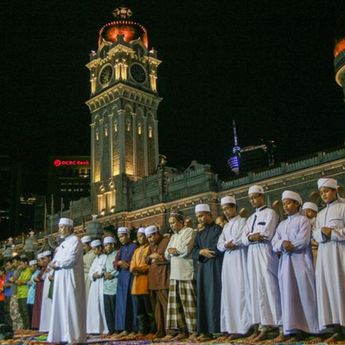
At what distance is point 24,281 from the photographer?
11422mm

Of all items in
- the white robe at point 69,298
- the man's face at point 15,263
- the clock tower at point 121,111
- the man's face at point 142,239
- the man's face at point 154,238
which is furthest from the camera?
the clock tower at point 121,111

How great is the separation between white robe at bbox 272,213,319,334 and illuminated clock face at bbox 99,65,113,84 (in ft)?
125

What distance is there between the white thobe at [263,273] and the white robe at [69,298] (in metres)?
2.41

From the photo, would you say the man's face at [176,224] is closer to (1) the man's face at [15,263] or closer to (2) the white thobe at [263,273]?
(2) the white thobe at [263,273]

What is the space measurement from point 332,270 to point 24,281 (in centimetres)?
806

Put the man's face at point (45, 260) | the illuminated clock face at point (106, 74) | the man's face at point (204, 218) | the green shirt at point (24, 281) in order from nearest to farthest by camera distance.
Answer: the man's face at point (204, 218)
the man's face at point (45, 260)
the green shirt at point (24, 281)
the illuminated clock face at point (106, 74)

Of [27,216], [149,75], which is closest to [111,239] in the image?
[149,75]

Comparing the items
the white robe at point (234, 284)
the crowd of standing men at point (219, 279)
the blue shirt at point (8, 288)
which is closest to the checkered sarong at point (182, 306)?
the crowd of standing men at point (219, 279)

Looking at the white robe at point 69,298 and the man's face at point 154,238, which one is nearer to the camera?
the white robe at point 69,298

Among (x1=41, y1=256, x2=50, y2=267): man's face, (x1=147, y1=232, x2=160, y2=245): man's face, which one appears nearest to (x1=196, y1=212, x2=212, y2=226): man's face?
(x1=147, y1=232, x2=160, y2=245): man's face

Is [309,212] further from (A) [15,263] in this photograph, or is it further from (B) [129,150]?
(B) [129,150]

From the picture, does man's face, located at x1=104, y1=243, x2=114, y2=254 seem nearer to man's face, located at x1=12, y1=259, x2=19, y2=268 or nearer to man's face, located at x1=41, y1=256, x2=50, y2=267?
man's face, located at x1=41, y1=256, x2=50, y2=267

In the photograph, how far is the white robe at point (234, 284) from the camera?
6.42m

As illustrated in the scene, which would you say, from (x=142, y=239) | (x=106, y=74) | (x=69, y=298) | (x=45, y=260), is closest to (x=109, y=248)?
(x=142, y=239)
